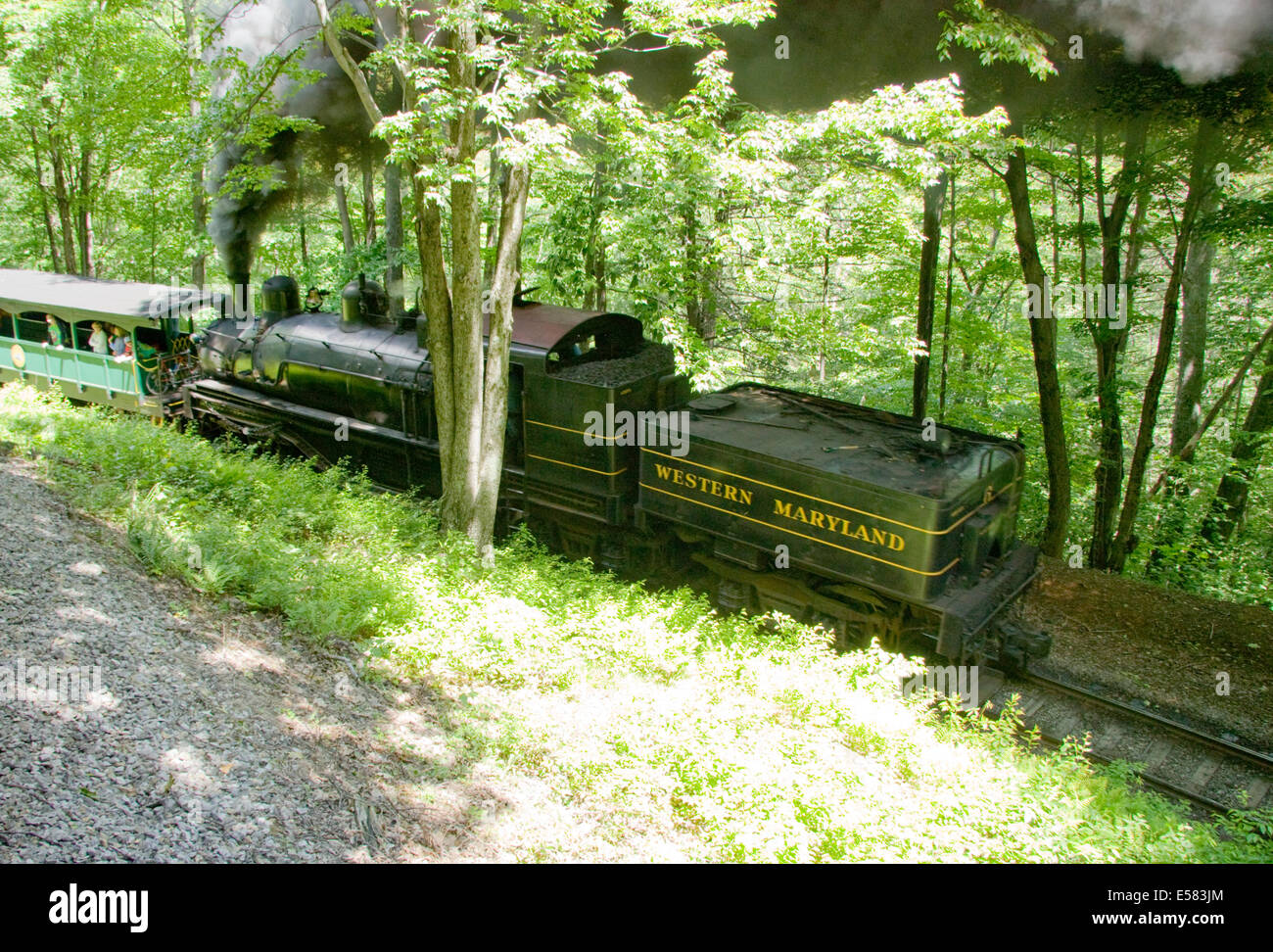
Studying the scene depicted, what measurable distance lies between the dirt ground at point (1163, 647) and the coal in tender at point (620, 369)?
4405 millimetres

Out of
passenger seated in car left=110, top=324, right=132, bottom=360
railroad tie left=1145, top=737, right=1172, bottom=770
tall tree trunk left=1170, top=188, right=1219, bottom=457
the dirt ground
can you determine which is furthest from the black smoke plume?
tall tree trunk left=1170, top=188, right=1219, bottom=457

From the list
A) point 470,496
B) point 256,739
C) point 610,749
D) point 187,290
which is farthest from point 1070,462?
point 187,290

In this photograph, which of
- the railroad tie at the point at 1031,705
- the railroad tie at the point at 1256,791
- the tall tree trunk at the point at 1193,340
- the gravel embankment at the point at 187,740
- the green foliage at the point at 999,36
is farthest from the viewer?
the tall tree trunk at the point at 1193,340

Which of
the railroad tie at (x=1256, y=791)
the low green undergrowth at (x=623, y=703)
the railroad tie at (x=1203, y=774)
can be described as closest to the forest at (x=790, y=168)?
→ the low green undergrowth at (x=623, y=703)

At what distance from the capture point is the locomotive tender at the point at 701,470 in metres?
6.41

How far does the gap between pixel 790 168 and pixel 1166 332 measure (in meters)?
5.91

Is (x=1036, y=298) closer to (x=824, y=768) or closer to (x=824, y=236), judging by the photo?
(x=824, y=236)

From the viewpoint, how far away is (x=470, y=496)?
7703 mm

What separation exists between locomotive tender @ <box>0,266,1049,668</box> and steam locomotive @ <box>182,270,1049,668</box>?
20 mm

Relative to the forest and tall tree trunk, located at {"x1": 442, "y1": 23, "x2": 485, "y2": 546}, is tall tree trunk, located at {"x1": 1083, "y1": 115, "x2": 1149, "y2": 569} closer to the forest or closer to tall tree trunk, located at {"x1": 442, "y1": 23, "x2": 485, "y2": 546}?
the forest

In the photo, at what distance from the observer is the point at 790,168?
825 centimetres

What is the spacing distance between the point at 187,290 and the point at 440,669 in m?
8.80

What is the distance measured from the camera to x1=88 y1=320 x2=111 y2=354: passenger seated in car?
11.1 m

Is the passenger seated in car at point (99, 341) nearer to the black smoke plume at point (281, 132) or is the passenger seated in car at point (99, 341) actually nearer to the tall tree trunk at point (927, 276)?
the black smoke plume at point (281, 132)
